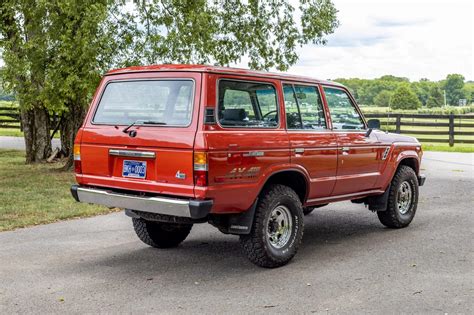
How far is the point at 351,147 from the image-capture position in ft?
24.6

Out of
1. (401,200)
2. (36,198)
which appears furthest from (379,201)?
(36,198)

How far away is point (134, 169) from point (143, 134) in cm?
35

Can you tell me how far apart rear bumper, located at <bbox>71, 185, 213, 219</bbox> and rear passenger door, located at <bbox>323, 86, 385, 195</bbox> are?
2.29 meters

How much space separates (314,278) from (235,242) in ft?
6.17

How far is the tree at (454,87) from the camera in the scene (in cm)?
6631

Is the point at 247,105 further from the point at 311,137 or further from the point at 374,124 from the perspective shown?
the point at 374,124

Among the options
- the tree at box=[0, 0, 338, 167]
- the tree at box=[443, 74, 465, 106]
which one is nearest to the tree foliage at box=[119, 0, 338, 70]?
the tree at box=[0, 0, 338, 167]

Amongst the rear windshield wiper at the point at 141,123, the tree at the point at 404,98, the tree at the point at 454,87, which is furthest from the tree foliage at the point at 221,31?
the tree at the point at 454,87

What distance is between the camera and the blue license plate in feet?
19.8

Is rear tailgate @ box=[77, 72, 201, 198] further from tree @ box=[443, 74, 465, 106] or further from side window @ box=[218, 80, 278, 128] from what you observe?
tree @ box=[443, 74, 465, 106]

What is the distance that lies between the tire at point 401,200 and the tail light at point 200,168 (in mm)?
3599

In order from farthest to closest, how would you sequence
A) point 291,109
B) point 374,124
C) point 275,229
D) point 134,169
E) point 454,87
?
point 454,87, point 374,124, point 291,109, point 275,229, point 134,169

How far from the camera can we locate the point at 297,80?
703 cm

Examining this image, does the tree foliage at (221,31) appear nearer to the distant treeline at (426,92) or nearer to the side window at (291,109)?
the side window at (291,109)
